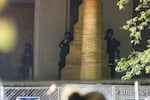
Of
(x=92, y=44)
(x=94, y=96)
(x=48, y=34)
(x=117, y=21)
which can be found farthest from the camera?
(x=117, y=21)

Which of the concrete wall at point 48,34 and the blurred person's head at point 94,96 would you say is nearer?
the blurred person's head at point 94,96

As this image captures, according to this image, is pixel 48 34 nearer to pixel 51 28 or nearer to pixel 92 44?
pixel 51 28

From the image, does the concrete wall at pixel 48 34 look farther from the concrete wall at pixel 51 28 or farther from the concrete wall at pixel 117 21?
the concrete wall at pixel 117 21

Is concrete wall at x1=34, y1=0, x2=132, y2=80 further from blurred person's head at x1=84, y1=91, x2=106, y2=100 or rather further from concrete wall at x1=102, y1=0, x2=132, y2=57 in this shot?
blurred person's head at x1=84, y1=91, x2=106, y2=100

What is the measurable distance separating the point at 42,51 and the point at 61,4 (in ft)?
5.09

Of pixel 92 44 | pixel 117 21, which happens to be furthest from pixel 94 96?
pixel 117 21

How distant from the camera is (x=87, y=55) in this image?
1174 cm

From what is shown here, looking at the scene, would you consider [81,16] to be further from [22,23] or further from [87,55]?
[22,23]

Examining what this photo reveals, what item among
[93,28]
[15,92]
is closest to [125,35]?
[93,28]

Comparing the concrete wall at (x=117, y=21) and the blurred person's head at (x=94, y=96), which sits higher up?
the concrete wall at (x=117, y=21)

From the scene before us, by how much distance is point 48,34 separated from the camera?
13.9m

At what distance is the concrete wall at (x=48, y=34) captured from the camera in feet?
45.6

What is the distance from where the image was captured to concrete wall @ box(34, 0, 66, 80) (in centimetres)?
1391

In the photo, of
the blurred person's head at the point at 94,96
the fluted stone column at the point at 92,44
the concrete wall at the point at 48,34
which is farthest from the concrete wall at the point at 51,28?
the blurred person's head at the point at 94,96
